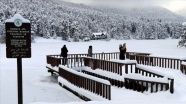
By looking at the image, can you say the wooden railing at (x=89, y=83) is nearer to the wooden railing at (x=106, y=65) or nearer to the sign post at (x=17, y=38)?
the wooden railing at (x=106, y=65)

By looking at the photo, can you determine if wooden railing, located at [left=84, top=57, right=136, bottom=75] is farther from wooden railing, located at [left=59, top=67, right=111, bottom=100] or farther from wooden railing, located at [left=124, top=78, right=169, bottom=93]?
wooden railing, located at [left=59, top=67, right=111, bottom=100]

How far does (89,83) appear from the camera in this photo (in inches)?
472

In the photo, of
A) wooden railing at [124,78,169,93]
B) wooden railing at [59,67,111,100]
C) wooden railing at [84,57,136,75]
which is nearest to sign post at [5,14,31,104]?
wooden railing at [59,67,111,100]

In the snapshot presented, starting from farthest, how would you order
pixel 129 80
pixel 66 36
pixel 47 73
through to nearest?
pixel 66 36
pixel 47 73
pixel 129 80

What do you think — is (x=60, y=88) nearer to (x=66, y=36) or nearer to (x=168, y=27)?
(x=66, y=36)

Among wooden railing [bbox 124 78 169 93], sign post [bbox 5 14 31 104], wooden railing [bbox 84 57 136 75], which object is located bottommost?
wooden railing [bbox 124 78 169 93]

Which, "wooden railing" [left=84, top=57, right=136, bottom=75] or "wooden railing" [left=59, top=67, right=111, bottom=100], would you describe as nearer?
"wooden railing" [left=59, top=67, right=111, bottom=100]

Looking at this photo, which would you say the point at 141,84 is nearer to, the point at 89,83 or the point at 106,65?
the point at 89,83

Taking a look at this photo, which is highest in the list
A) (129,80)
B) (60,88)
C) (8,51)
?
(8,51)

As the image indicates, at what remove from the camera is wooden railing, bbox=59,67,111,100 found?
34.1 feet

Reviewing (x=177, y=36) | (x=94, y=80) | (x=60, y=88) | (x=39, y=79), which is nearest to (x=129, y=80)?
(x=94, y=80)

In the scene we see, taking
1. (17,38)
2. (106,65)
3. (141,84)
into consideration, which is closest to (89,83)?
(141,84)

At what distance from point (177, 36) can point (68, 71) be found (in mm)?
153430

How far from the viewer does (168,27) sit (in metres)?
173
